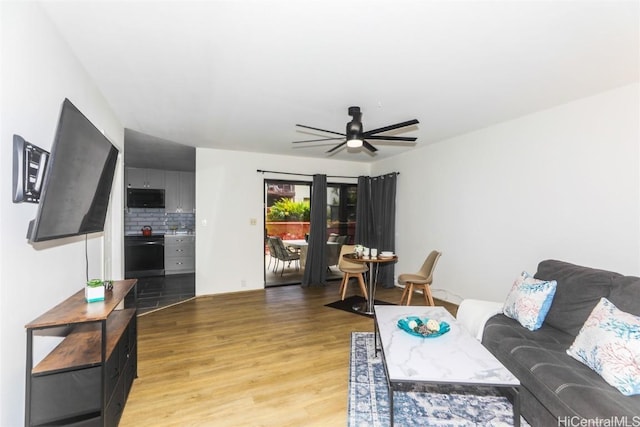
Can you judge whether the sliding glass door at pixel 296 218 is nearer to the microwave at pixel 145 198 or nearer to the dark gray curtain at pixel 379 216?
the dark gray curtain at pixel 379 216

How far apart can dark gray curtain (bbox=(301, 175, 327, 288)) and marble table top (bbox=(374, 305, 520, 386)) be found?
10.3ft

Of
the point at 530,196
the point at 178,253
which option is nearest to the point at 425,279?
the point at 530,196

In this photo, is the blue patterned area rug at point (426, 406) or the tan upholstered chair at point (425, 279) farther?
the tan upholstered chair at point (425, 279)

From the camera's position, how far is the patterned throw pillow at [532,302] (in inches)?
92.0

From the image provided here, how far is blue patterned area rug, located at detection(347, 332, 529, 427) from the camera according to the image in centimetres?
192

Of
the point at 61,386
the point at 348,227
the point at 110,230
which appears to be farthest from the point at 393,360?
the point at 348,227

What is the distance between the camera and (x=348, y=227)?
627 centimetres

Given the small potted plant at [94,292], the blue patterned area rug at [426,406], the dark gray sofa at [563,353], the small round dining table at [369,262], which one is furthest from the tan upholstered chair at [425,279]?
the small potted plant at [94,292]

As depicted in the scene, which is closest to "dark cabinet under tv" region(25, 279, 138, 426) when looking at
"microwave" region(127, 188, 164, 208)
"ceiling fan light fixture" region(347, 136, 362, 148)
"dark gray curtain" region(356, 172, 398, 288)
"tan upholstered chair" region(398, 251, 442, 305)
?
"ceiling fan light fixture" region(347, 136, 362, 148)

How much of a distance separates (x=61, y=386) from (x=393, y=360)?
185cm

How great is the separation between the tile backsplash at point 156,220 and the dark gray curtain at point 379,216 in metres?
3.89

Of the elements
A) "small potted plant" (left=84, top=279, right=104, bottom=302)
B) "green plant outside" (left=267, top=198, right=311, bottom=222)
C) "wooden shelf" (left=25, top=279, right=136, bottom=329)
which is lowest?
"wooden shelf" (left=25, top=279, right=136, bottom=329)

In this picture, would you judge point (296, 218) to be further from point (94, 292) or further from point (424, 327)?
point (94, 292)

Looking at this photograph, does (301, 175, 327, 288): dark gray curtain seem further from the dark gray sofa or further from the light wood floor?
the dark gray sofa
